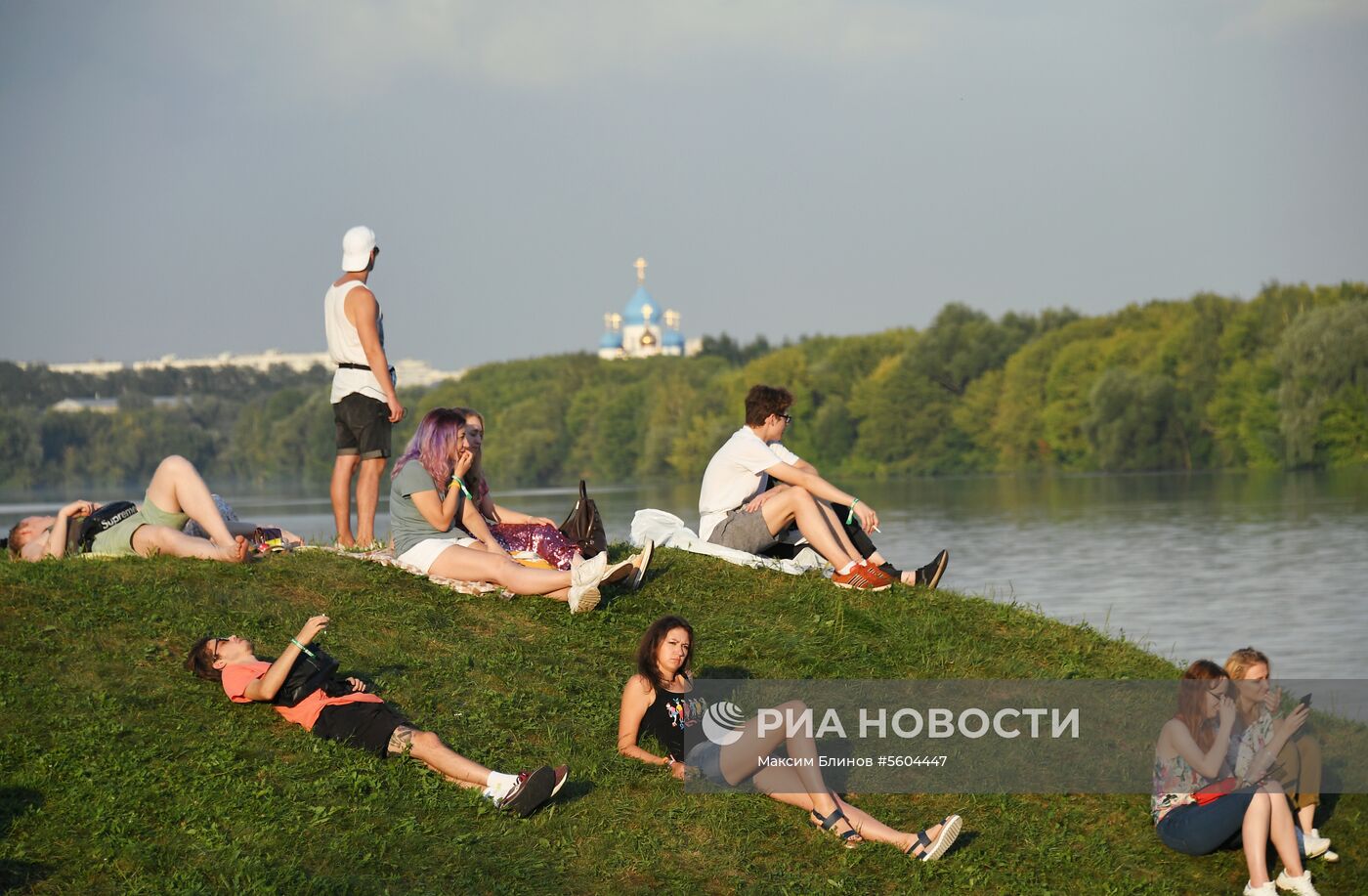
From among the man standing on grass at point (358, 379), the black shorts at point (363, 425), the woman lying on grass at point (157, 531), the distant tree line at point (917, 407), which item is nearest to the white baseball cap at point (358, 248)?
the man standing on grass at point (358, 379)

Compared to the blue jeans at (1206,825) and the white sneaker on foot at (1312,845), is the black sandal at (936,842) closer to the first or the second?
the blue jeans at (1206,825)

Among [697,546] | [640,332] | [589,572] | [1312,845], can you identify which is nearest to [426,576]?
Answer: [589,572]

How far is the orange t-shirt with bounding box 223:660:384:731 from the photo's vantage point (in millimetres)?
6816

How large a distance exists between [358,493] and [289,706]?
12.2 ft

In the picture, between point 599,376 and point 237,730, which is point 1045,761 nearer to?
point 237,730

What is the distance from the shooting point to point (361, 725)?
671cm

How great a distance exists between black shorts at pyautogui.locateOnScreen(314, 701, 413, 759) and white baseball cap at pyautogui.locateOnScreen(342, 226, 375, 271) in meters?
4.18

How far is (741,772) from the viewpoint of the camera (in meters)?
6.74

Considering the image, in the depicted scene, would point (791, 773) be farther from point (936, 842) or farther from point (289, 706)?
point (289, 706)

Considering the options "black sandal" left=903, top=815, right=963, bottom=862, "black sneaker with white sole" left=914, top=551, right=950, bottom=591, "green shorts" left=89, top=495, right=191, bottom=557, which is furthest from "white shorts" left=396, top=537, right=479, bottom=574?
"black sandal" left=903, top=815, right=963, bottom=862

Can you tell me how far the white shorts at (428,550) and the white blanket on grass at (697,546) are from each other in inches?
55.2

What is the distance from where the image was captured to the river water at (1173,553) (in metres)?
18.1

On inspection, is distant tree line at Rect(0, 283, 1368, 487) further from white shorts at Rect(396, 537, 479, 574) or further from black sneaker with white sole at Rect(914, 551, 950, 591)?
white shorts at Rect(396, 537, 479, 574)

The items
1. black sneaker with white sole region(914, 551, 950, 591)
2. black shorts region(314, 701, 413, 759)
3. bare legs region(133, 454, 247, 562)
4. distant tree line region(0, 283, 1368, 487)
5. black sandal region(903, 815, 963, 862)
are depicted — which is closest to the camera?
black sandal region(903, 815, 963, 862)
